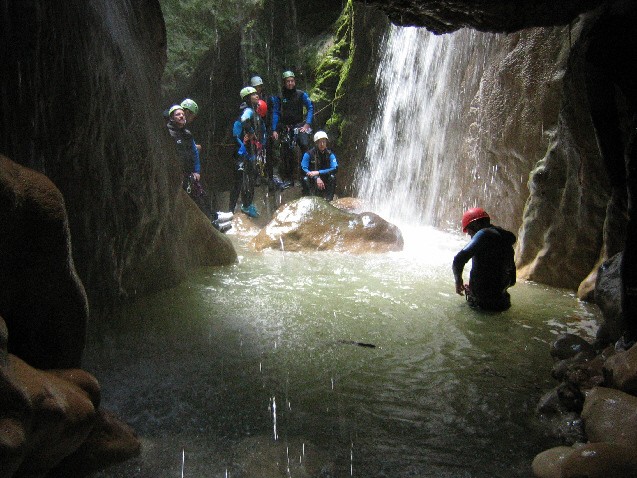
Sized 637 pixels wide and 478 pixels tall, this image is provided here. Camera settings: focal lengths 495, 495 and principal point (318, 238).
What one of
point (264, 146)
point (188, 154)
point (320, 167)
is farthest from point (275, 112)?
point (188, 154)

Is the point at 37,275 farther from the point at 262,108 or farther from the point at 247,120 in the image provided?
the point at 262,108

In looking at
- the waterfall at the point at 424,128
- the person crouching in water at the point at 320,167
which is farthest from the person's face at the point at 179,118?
the waterfall at the point at 424,128

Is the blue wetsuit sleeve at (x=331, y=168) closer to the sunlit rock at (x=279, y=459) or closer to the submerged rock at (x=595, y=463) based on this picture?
the sunlit rock at (x=279, y=459)

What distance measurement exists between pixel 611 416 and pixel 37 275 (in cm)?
298

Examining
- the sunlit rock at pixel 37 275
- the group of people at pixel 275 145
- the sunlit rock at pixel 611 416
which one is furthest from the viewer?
the group of people at pixel 275 145

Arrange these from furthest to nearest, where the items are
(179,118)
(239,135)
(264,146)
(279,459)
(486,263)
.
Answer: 1. (264,146)
2. (239,135)
3. (179,118)
4. (486,263)
5. (279,459)

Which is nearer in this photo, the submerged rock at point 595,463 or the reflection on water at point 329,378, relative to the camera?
the submerged rock at point 595,463

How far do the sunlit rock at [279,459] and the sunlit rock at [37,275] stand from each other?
0.99 meters

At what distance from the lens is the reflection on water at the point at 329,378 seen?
2.65 metres

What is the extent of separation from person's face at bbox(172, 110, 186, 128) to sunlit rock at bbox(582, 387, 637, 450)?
8503 millimetres

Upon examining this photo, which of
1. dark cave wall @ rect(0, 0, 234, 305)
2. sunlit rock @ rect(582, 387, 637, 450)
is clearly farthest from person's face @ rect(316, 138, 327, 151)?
sunlit rock @ rect(582, 387, 637, 450)

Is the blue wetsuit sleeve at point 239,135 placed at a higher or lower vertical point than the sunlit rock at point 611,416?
higher

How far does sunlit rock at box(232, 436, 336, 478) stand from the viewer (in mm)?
2498

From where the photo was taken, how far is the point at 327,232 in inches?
379
